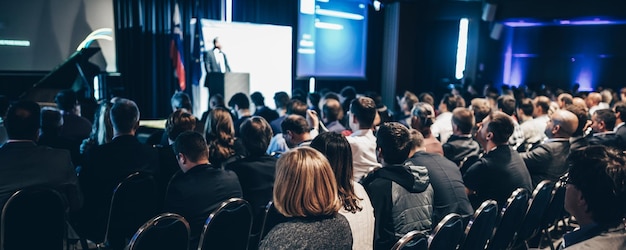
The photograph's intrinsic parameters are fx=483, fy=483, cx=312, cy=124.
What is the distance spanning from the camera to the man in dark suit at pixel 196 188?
2.58 meters

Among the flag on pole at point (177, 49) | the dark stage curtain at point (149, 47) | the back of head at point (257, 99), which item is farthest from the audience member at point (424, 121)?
the dark stage curtain at point (149, 47)

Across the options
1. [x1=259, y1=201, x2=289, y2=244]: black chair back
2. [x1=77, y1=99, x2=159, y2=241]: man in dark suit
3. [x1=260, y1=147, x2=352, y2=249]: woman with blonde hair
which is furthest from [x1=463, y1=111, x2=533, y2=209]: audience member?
[x1=77, y1=99, x2=159, y2=241]: man in dark suit

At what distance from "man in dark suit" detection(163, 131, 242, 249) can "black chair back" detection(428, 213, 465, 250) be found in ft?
3.80

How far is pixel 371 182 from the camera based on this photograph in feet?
8.27

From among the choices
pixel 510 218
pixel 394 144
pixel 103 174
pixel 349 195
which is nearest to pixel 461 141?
pixel 510 218

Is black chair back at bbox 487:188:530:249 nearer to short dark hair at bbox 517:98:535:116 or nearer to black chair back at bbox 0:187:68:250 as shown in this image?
black chair back at bbox 0:187:68:250

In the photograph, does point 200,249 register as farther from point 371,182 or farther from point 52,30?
point 52,30

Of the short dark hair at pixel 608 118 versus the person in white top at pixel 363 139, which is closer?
the person in white top at pixel 363 139

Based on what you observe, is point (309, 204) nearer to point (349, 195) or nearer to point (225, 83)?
point (349, 195)

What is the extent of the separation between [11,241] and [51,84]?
5.06m

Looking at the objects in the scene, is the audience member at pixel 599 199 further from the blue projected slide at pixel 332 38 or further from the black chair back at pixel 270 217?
the blue projected slide at pixel 332 38

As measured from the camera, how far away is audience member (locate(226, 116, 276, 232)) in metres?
3.05

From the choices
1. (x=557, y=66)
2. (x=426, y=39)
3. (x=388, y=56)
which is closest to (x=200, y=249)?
(x=388, y=56)

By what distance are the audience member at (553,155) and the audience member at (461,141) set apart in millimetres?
424
